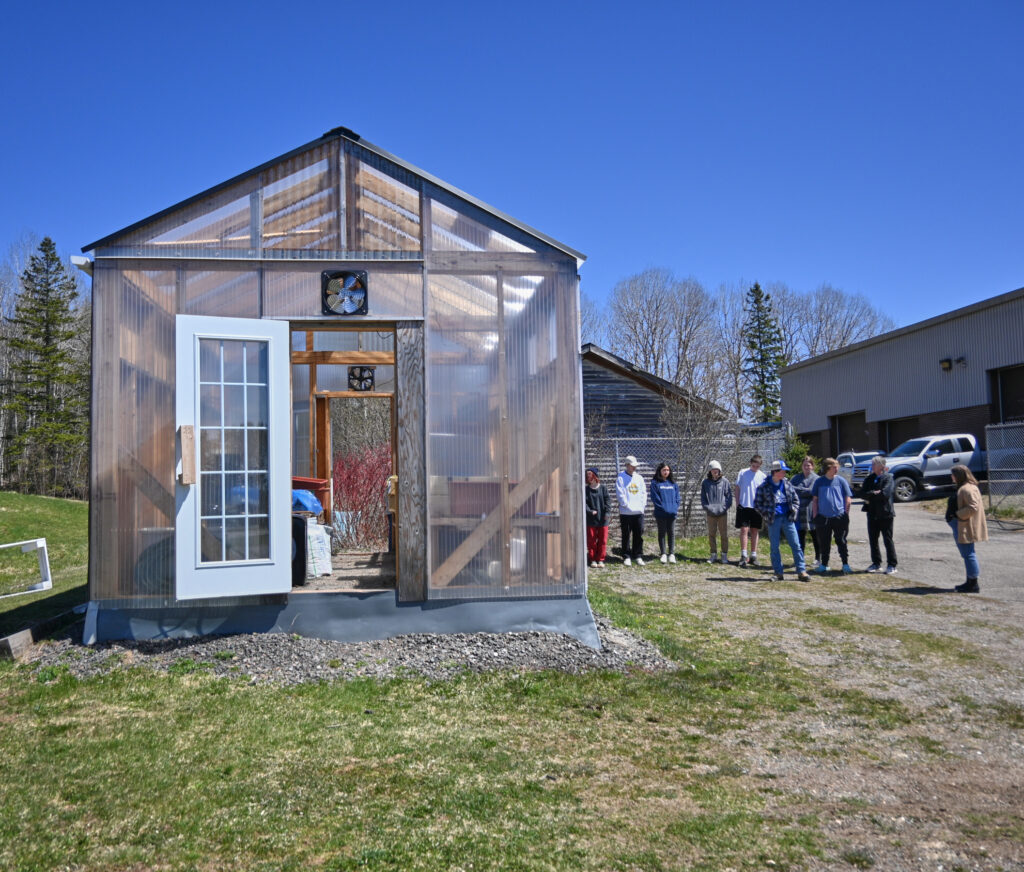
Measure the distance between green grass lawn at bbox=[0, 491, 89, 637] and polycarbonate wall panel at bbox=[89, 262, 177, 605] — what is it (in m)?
1.85

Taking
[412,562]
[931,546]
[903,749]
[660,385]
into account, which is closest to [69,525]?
[660,385]

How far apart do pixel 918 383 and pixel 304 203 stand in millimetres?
27026

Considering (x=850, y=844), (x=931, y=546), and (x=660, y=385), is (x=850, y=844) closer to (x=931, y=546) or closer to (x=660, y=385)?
(x=931, y=546)

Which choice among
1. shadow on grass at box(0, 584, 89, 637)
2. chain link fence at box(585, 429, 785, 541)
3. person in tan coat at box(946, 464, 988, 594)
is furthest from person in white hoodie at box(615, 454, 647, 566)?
shadow on grass at box(0, 584, 89, 637)

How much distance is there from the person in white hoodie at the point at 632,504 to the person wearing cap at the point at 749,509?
146 cm

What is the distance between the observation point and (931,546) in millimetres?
14211

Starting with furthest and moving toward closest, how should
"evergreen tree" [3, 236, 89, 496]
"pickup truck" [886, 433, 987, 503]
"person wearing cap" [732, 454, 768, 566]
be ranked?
"evergreen tree" [3, 236, 89, 496]
"pickup truck" [886, 433, 987, 503]
"person wearing cap" [732, 454, 768, 566]

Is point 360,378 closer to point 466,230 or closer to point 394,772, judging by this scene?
point 466,230

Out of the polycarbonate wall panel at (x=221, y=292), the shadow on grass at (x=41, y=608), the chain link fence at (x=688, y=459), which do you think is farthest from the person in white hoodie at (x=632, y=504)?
the shadow on grass at (x=41, y=608)

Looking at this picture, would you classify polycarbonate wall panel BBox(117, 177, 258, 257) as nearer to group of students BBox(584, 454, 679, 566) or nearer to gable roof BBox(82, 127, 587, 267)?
gable roof BBox(82, 127, 587, 267)

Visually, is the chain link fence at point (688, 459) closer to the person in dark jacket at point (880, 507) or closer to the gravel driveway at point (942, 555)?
the gravel driveway at point (942, 555)

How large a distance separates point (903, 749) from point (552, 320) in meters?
4.19

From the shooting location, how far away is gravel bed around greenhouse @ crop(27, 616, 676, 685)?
21.1 ft

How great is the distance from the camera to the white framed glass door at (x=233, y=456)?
662cm
